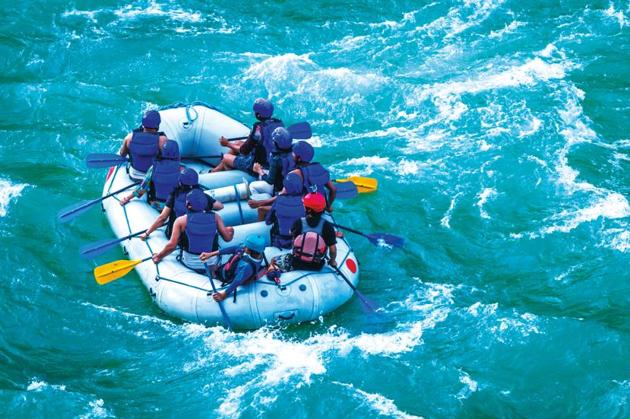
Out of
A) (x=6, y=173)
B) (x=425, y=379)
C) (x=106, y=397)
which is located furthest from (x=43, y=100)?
(x=425, y=379)

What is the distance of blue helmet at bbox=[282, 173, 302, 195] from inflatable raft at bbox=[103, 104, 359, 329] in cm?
67

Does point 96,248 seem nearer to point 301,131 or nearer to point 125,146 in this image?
point 125,146

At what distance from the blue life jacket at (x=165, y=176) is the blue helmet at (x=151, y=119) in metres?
0.76

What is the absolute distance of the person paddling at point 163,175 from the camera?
43.0ft

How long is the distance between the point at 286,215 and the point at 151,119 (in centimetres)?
257

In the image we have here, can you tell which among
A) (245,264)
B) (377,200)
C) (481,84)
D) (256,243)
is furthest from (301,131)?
(481,84)

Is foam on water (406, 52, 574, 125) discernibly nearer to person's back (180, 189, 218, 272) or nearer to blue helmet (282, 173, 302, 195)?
blue helmet (282, 173, 302, 195)

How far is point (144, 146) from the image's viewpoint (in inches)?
539

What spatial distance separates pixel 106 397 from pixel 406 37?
34.0 ft

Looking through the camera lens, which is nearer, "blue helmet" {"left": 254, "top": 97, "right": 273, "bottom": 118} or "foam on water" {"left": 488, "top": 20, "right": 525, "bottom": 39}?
"blue helmet" {"left": 254, "top": 97, "right": 273, "bottom": 118}

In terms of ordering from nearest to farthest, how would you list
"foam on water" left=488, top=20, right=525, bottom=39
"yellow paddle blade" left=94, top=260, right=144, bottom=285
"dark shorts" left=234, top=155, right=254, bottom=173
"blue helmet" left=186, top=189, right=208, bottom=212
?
"blue helmet" left=186, top=189, right=208, bottom=212
"yellow paddle blade" left=94, top=260, right=144, bottom=285
"dark shorts" left=234, top=155, right=254, bottom=173
"foam on water" left=488, top=20, right=525, bottom=39

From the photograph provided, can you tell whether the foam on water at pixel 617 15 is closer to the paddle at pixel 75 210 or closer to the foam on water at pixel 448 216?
the foam on water at pixel 448 216

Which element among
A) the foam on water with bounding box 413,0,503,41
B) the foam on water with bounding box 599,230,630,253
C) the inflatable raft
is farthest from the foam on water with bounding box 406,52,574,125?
the inflatable raft

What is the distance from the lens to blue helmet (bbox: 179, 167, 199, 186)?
12.4 metres
